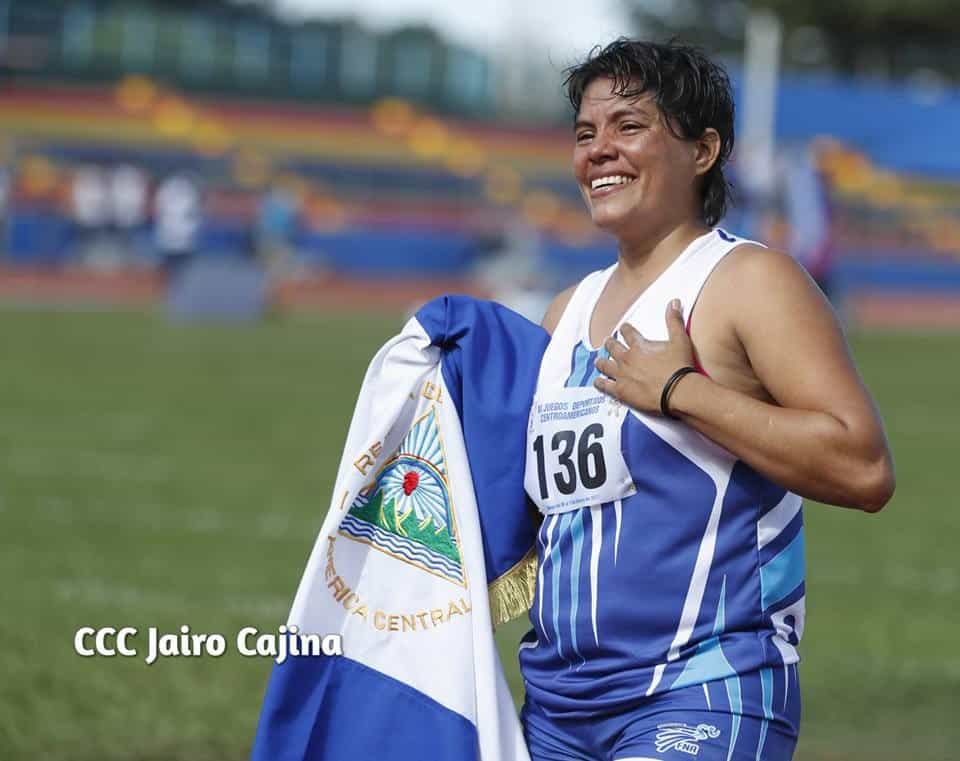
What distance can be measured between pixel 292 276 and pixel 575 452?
1400 inches

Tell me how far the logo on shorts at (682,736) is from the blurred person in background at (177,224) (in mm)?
30331

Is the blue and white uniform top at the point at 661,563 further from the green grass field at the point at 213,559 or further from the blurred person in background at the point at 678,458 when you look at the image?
the green grass field at the point at 213,559

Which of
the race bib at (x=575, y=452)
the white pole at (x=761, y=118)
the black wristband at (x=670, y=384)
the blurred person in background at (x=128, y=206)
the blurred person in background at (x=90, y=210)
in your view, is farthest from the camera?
the blurred person in background at (x=128, y=206)

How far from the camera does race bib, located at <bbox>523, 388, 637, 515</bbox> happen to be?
339cm

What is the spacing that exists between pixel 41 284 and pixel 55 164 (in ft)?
19.7

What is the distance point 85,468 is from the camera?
12500mm

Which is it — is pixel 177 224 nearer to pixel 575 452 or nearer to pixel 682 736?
pixel 575 452

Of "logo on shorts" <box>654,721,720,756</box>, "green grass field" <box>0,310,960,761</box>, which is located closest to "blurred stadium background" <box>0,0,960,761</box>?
"green grass field" <box>0,310,960,761</box>

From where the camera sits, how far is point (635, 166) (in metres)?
3.51

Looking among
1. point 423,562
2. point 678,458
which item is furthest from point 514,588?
point 678,458

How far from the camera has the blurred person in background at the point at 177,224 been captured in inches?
1292

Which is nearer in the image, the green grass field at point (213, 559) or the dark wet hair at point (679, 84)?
the dark wet hair at point (679, 84)

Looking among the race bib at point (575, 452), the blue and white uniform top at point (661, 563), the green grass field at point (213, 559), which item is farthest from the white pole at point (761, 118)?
the blue and white uniform top at point (661, 563)

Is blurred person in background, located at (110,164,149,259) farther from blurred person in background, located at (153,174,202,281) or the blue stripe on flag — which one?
the blue stripe on flag
